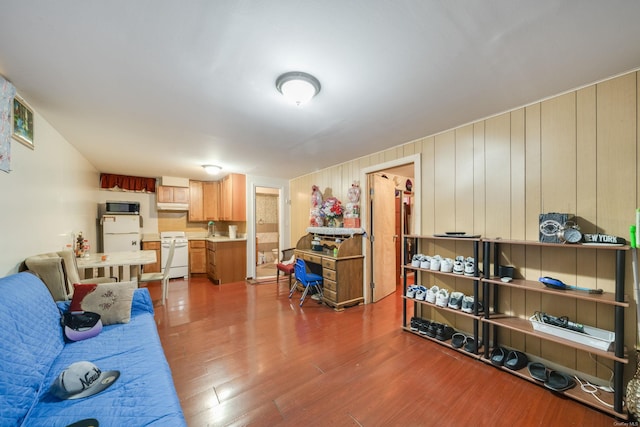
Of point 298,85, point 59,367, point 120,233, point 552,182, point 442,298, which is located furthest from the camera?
point 120,233

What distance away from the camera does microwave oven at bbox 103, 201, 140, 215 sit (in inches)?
192

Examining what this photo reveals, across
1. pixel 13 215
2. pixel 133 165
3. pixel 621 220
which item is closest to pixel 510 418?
pixel 621 220

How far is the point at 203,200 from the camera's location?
6043mm

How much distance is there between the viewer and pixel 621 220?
1725 millimetres

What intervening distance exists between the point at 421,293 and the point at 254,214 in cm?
380

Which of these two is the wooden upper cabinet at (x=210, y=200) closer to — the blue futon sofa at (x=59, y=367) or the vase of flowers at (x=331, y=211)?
the vase of flowers at (x=331, y=211)

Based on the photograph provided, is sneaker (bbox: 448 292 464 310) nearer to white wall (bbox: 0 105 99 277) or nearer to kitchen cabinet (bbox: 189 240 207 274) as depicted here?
white wall (bbox: 0 105 99 277)

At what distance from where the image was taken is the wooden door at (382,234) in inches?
150

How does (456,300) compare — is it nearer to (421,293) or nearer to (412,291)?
(421,293)

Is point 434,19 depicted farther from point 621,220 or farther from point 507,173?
point 621,220

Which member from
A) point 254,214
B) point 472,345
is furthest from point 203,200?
point 472,345

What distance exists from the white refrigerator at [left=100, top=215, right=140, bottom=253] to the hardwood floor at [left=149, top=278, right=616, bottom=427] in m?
2.62

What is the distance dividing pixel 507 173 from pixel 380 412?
231cm

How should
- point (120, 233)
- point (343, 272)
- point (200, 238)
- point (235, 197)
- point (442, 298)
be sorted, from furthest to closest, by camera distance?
point (200, 238) < point (235, 197) < point (120, 233) < point (343, 272) < point (442, 298)
